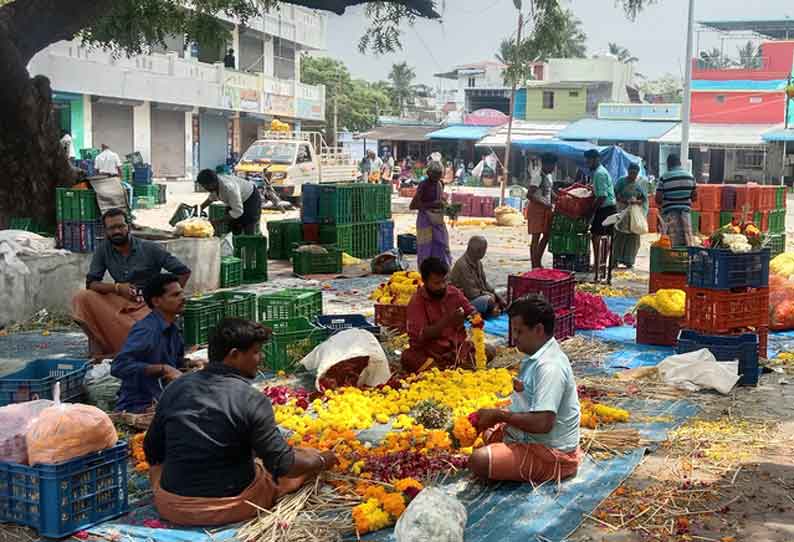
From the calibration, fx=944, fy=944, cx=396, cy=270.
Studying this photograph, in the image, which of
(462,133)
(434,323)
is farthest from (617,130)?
(434,323)

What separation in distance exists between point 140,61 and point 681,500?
3325 cm

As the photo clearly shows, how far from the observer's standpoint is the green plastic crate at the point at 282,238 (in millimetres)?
16578

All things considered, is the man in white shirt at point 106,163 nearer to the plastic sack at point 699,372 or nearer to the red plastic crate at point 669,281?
the red plastic crate at point 669,281

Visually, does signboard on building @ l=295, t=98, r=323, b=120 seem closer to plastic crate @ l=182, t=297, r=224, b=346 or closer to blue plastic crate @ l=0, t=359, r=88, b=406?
plastic crate @ l=182, t=297, r=224, b=346

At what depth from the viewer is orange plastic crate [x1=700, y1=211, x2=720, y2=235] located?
780 inches

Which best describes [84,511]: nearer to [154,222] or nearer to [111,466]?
[111,466]

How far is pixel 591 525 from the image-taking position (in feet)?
17.0

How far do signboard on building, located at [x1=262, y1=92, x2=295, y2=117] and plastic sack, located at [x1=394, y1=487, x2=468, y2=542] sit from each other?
4157cm

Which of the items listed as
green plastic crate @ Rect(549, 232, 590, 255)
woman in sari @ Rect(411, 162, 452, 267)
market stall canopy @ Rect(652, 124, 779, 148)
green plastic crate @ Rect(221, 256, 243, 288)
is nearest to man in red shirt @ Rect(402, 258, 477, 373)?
woman in sari @ Rect(411, 162, 452, 267)

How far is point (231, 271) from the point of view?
13.3m

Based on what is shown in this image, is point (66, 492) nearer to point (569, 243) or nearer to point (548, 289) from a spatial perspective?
point (548, 289)

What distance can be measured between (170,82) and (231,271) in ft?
85.2

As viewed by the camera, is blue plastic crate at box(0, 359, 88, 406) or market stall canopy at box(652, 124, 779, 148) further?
Result: market stall canopy at box(652, 124, 779, 148)

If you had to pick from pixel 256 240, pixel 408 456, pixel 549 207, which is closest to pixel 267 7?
pixel 256 240
